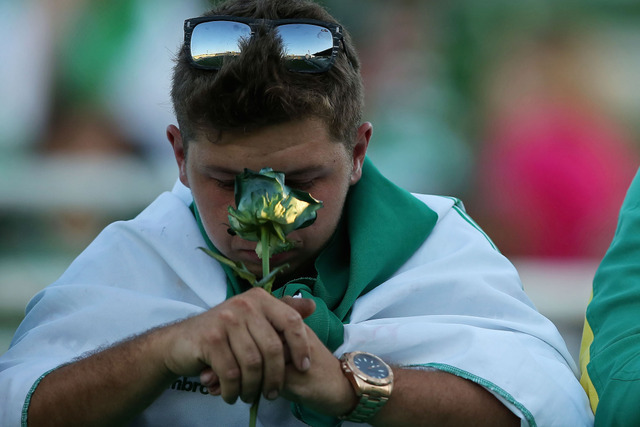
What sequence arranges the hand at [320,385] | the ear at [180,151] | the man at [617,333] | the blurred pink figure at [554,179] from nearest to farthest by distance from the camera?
the hand at [320,385], the man at [617,333], the ear at [180,151], the blurred pink figure at [554,179]

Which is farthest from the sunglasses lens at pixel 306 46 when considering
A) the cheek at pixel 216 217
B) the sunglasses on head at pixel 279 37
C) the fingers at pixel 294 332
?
the fingers at pixel 294 332

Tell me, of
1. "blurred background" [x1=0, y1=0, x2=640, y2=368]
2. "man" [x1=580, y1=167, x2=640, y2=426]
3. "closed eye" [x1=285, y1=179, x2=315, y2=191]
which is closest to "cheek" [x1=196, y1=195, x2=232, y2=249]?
"closed eye" [x1=285, y1=179, x2=315, y2=191]

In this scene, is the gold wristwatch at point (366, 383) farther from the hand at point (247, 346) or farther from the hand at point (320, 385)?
the hand at point (247, 346)

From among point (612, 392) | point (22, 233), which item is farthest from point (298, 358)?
point (22, 233)

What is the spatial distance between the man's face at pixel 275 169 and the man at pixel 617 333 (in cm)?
64

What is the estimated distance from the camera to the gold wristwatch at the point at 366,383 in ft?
5.94

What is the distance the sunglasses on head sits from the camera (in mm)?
2133

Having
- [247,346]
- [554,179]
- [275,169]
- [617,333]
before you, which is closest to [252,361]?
[247,346]

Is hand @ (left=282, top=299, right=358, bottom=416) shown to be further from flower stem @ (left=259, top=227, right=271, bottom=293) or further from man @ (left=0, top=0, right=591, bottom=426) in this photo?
flower stem @ (left=259, top=227, right=271, bottom=293)

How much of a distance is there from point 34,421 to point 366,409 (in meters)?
0.66

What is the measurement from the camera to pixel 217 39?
2154 millimetres

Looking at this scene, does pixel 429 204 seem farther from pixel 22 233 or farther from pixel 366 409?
pixel 22 233

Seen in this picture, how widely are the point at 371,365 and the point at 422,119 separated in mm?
2593

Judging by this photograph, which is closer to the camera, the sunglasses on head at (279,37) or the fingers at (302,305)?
the fingers at (302,305)
